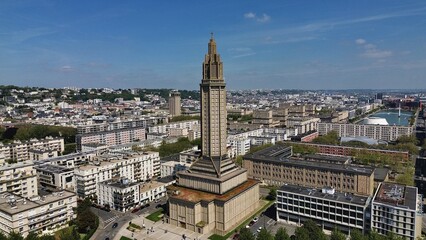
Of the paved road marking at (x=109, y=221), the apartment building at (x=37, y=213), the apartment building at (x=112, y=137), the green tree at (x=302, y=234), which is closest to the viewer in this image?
the green tree at (x=302, y=234)

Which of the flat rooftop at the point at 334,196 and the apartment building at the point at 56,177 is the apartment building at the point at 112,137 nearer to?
the apartment building at the point at 56,177

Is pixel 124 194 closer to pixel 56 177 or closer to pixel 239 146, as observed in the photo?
pixel 56 177

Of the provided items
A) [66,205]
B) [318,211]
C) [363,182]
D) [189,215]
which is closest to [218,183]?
[189,215]

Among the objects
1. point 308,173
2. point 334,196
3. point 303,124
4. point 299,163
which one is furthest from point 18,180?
point 303,124

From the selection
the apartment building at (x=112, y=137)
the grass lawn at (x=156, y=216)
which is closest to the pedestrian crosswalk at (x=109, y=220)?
the grass lawn at (x=156, y=216)

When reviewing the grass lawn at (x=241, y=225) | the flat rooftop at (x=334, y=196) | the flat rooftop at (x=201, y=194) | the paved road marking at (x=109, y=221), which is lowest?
the grass lawn at (x=241, y=225)

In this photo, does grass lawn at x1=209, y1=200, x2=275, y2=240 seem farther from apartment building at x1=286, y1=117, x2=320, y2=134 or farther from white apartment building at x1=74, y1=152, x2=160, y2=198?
apartment building at x1=286, y1=117, x2=320, y2=134

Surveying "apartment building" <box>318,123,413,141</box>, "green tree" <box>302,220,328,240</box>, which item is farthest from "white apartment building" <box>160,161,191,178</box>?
"apartment building" <box>318,123,413,141</box>
